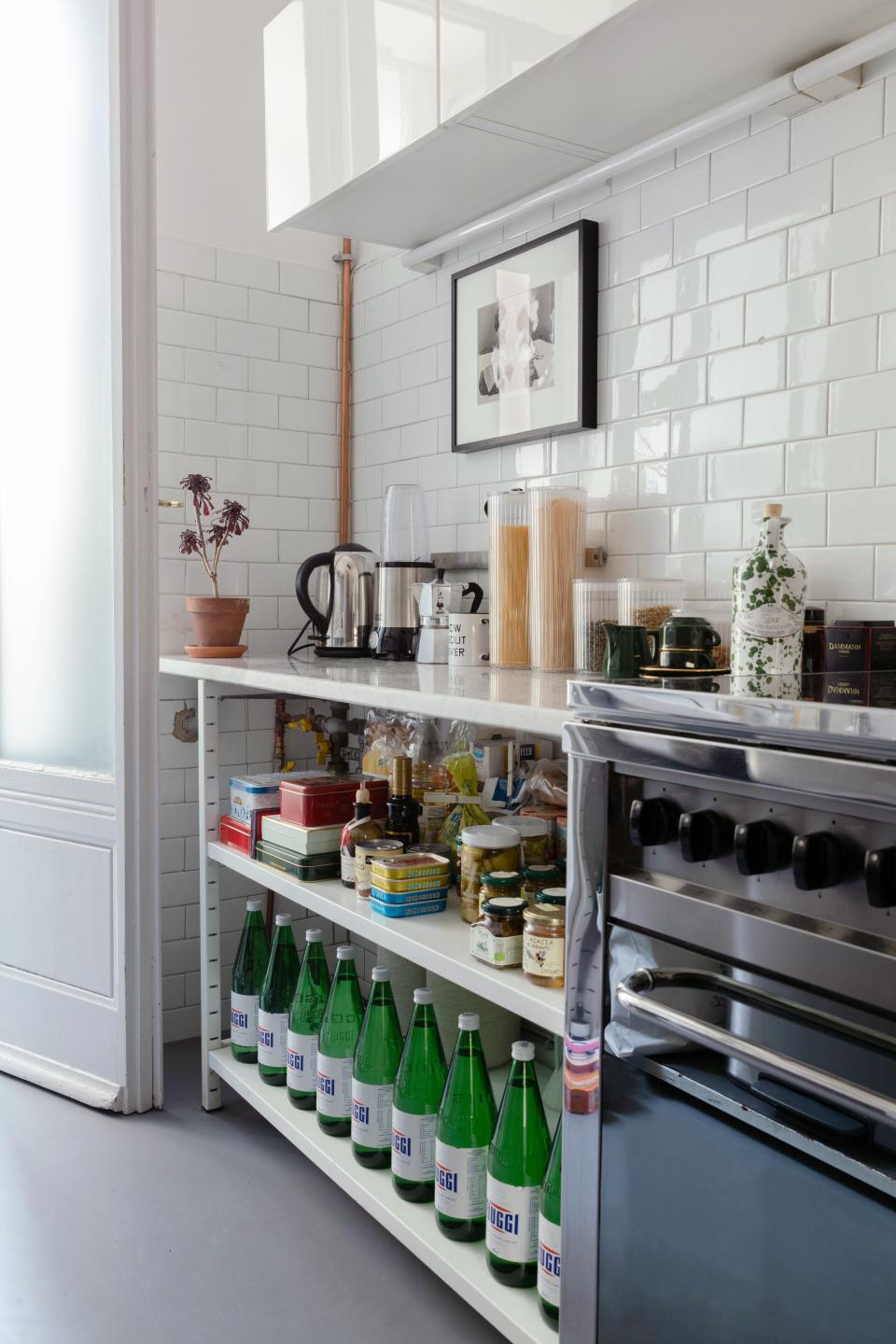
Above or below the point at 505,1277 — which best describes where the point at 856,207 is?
above

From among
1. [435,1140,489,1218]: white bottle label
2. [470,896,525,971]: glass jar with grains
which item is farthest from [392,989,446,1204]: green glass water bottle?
[470,896,525,971]: glass jar with grains

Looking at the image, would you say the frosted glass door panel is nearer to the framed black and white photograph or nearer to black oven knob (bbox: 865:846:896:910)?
the framed black and white photograph

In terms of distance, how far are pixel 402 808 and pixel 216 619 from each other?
0.81 metres

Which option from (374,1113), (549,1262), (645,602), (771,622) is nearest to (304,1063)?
(374,1113)

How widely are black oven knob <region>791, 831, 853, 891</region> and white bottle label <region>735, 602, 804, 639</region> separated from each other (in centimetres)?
39

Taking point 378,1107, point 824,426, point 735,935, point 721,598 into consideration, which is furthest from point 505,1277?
point 824,426

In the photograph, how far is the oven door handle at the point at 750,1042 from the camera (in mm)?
992

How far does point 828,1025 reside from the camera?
3.41 ft

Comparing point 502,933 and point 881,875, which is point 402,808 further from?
point 881,875

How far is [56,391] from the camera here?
2674 millimetres

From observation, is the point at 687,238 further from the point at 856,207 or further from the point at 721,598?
the point at 721,598

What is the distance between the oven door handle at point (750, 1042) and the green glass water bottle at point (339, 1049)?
0.96 meters

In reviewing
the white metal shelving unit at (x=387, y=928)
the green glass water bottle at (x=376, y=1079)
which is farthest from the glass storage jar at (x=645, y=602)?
the green glass water bottle at (x=376, y=1079)

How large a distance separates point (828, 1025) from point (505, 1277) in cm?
85
